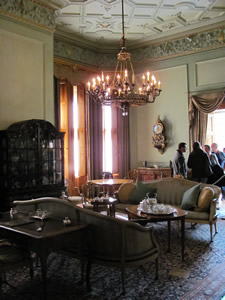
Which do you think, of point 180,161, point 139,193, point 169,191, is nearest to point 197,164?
point 180,161

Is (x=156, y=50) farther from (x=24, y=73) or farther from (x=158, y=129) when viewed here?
(x=24, y=73)

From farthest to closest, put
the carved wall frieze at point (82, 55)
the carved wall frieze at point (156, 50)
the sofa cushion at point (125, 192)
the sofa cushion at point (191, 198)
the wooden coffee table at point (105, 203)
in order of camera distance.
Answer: the carved wall frieze at point (82, 55), the carved wall frieze at point (156, 50), the sofa cushion at point (125, 192), the wooden coffee table at point (105, 203), the sofa cushion at point (191, 198)

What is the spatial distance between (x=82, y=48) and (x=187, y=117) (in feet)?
11.7

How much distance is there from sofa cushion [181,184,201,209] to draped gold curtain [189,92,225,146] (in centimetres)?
305

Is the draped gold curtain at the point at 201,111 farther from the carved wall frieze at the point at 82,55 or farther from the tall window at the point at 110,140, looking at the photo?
the carved wall frieze at the point at 82,55

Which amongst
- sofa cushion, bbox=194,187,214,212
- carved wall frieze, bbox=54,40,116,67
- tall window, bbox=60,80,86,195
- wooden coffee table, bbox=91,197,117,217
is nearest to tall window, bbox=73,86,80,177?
tall window, bbox=60,80,86,195

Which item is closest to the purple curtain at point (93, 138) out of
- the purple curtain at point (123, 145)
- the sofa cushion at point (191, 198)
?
the purple curtain at point (123, 145)

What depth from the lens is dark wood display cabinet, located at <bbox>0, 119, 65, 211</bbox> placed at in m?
5.44

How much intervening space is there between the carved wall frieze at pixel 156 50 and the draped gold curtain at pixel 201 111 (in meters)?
1.27

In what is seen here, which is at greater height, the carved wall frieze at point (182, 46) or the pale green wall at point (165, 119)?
the carved wall frieze at point (182, 46)

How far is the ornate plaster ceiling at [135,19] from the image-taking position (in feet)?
22.3

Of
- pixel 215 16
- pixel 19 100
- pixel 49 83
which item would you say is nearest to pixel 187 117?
pixel 215 16

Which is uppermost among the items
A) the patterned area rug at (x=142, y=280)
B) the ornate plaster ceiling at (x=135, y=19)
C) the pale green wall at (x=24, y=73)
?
the ornate plaster ceiling at (x=135, y=19)

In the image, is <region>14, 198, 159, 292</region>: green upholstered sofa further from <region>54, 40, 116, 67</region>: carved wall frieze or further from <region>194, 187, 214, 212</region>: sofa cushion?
<region>54, 40, 116, 67</region>: carved wall frieze
